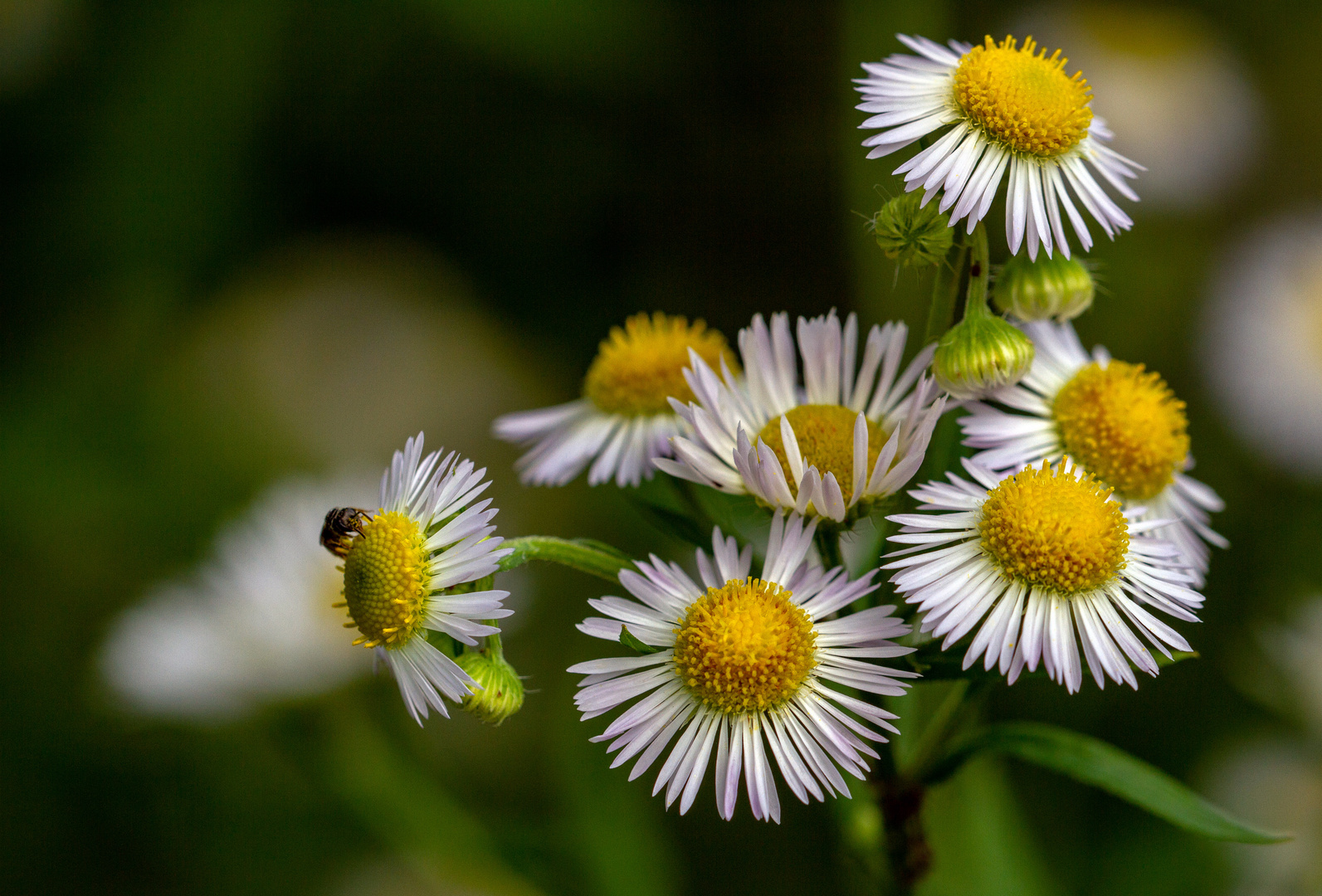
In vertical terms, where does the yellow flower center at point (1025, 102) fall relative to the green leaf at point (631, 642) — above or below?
above

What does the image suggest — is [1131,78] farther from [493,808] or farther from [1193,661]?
[493,808]

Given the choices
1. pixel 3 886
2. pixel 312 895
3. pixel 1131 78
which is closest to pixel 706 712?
pixel 312 895

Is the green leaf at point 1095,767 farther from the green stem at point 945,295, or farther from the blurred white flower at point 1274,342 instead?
the blurred white flower at point 1274,342

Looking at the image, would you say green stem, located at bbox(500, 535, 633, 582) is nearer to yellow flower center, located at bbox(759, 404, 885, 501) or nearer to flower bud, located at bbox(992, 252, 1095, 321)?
yellow flower center, located at bbox(759, 404, 885, 501)

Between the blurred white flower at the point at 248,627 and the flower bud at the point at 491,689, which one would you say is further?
the blurred white flower at the point at 248,627

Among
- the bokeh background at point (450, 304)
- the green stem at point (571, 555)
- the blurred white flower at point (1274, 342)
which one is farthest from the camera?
the blurred white flower at point (1274, 342)

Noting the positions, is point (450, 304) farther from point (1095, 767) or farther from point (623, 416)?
point (1095, 767)

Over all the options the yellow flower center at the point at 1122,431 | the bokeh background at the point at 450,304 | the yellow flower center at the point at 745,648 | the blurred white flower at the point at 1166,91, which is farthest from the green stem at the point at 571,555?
the blurred white flower at the point at 1166,91

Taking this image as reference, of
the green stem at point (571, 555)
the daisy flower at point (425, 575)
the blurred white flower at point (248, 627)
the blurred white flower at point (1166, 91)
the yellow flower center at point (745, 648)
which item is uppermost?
the blurred white flower at point (1166, 91)

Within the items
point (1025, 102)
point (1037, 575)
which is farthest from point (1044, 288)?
point (1037, 575)
